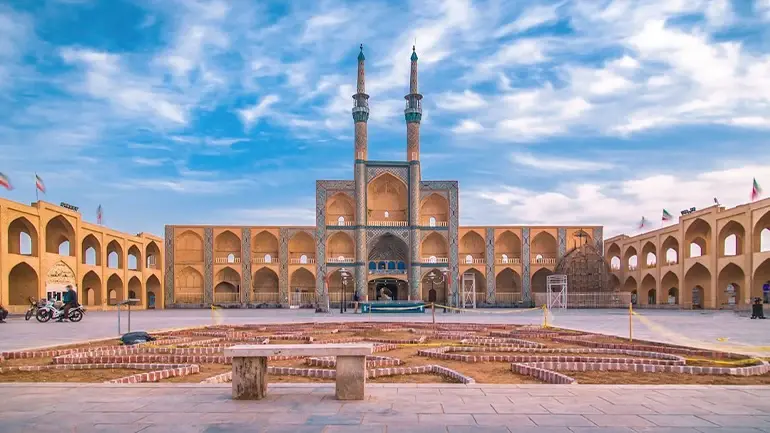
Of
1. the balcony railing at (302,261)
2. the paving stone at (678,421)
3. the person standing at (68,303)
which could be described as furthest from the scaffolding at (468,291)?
the paving stone at (678,421)

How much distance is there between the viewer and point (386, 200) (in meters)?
47.8

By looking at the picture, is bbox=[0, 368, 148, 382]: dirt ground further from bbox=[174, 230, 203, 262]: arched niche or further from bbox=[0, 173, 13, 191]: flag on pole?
bbox=[174, 230, 203, 262]: arched niche

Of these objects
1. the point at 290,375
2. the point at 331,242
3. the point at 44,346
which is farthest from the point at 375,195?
the point at 290,375

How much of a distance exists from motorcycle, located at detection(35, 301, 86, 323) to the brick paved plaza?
18035 mm

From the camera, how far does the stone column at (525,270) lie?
1821 inches

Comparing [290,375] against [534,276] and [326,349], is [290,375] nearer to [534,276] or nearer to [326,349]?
[326,349]

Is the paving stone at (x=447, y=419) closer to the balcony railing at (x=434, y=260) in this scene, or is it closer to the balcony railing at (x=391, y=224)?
the balcony railing at (x=391, y=224)

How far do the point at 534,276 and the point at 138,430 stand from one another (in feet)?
153

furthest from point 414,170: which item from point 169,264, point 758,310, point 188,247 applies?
point 758,310

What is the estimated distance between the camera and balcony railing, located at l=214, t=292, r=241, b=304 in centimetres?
4584

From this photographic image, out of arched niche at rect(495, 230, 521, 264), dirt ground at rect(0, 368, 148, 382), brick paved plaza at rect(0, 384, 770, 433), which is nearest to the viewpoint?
brick paved plaza at rect(0, 384, 770, 433)

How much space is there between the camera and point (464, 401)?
5824mm

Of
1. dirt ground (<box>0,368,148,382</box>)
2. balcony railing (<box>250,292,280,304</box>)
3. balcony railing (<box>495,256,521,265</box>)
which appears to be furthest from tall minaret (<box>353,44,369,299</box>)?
dirt ground (<box>0,368,148,382</box>)

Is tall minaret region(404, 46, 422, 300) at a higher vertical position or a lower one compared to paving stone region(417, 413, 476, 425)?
higher
